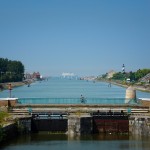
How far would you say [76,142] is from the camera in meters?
36.7

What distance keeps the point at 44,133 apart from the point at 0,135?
7520 mm

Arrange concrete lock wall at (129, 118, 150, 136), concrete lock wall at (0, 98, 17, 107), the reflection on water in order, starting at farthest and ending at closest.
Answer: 1. concrete lock wall at (0, 98, 17, 107)
2. concrete lock wall at (129, 118, 150, 136)
3. the reflection on water

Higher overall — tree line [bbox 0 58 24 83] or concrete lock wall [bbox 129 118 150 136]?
tree line [bbox 0 58 24 83]

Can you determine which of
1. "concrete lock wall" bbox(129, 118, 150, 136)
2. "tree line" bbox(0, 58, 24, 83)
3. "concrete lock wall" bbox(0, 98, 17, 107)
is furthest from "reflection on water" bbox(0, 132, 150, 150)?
"tree line" bbox(0, 58, 24, 83)

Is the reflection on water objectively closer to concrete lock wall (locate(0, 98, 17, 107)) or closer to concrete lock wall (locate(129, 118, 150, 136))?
concrete lock wall (locate(129, 118, 150, 136))

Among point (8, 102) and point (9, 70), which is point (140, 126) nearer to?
point (8, 102)

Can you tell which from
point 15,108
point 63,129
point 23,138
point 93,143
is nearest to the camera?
point 93,143

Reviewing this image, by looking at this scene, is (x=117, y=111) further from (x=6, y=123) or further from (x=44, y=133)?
(x=6, y=123)

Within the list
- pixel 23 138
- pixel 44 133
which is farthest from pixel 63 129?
pixel 23 138

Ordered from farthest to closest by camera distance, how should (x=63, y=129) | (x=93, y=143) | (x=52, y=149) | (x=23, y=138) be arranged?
(x=63, y=129), (x=23, y=138), (x=93, y=143), (x=52, y=149)

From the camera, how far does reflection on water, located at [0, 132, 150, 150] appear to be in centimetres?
3464

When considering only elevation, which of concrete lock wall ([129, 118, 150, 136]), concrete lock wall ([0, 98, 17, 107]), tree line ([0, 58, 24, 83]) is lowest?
concrete lock wall ([129, 118, 150, 136])

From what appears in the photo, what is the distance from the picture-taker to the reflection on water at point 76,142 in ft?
114

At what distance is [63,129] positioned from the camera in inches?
1634
